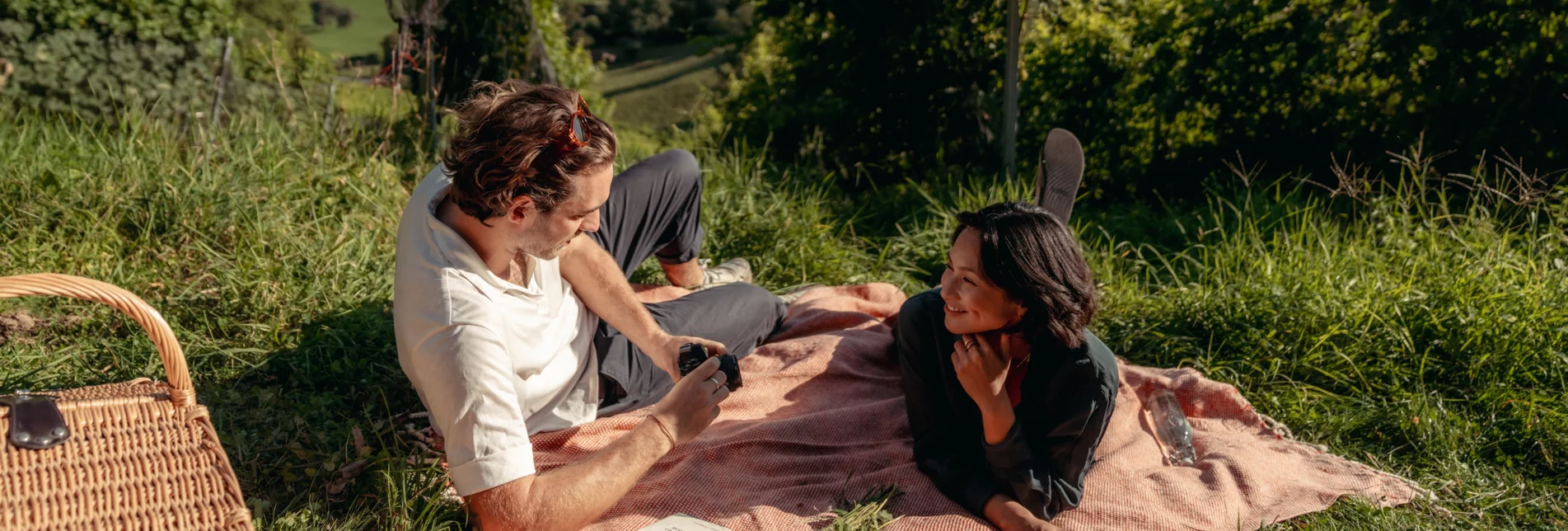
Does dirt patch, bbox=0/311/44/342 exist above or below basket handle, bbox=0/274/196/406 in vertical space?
below

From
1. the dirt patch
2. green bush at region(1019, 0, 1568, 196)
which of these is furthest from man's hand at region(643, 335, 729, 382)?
green bush at region(1019, 0, 1568, 196)

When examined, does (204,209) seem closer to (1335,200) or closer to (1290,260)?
(1290,260)

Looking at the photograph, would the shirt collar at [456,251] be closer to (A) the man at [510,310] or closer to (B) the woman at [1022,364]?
(A) the man at [510,310]

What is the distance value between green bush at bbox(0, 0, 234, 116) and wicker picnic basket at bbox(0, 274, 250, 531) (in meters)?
3.60

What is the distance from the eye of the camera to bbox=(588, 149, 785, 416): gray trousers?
3570 mm

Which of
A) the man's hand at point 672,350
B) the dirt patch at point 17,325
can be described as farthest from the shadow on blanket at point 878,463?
the dirt patch at point 17,325

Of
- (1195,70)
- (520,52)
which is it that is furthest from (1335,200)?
(520,52)

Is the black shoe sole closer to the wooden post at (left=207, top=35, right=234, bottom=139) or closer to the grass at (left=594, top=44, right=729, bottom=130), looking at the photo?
the wooden post at (left=207, top=35, right=234, bottom=139)

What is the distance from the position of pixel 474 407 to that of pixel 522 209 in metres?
0.51

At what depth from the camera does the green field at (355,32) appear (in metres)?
8.49

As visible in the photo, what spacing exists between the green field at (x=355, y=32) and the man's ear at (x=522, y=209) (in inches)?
214

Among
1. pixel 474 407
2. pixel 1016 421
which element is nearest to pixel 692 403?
pixel 474 407

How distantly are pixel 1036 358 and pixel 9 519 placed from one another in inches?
98.4

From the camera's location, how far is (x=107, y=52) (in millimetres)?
5570
